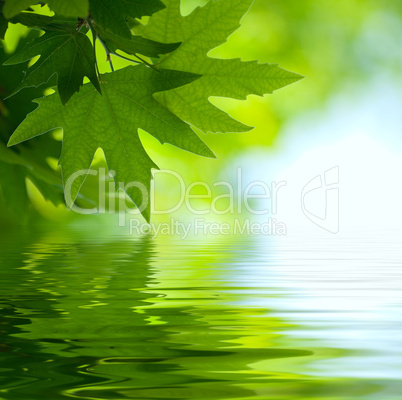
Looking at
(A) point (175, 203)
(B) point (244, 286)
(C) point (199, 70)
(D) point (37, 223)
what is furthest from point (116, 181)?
(A) point (175, 203)

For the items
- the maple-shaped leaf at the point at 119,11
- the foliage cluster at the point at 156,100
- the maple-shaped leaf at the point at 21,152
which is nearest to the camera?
the maple-shaped leaf at the point at 119,11

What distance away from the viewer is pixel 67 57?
51cm

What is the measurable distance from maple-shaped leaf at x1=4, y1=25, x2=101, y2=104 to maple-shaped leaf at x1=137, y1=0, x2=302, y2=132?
12cm

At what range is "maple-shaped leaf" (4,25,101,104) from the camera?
0.51 metres

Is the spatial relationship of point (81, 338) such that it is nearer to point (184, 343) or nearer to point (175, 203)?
point (184, 343)

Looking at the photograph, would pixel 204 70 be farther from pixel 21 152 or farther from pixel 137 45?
pixel 21 152

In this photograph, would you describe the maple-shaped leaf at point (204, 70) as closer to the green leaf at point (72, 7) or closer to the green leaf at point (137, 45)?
the green leaf at point (137, 45)

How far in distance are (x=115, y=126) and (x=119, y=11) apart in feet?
0.51

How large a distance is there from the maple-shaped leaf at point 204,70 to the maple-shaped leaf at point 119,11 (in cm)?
14

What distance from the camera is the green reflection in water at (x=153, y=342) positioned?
0.36m

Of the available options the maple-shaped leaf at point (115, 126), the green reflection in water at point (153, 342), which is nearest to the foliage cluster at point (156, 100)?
the maple-shaped leaf at point (115, 126)

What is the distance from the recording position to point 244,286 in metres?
0.77

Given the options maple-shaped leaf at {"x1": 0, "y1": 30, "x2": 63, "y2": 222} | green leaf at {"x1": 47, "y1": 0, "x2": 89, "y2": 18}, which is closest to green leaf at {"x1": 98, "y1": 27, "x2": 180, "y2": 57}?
green leaf at {"x1": 47, "y1": 0, "x2": 89, "y2": 18}

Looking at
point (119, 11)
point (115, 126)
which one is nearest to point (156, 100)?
point (115, 126)
